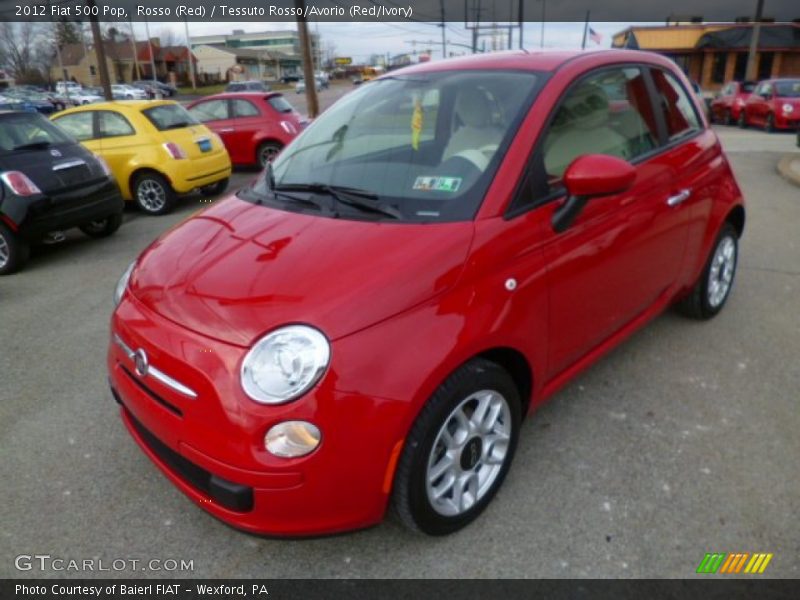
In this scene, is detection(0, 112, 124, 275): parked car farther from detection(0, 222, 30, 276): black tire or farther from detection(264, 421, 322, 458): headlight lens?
detection(264, 421, 322, 458): headlight lens

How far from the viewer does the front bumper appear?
6.21ft

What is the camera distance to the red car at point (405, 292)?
6.34 ft

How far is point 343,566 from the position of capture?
2250mm

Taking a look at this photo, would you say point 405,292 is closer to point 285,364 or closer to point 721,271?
point 285,364

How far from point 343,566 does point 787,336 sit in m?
3.28

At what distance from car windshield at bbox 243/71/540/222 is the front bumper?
819 millimetres

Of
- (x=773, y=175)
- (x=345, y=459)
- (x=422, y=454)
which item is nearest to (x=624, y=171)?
(x=422, y=454)

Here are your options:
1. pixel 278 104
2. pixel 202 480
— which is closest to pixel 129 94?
pixel 278 104

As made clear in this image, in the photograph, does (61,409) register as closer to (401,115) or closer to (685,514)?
(401,115)

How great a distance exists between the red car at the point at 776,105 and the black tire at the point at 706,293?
51.3ft

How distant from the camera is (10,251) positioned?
5895 millimetres

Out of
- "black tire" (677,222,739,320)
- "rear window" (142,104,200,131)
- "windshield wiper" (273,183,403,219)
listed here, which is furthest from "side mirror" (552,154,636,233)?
"rear window" (142,104,200,131)

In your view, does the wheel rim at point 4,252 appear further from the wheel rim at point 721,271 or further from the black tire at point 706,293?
the wheel rim at point 721,271

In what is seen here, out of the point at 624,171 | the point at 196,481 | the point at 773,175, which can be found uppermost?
the point at 624,171
